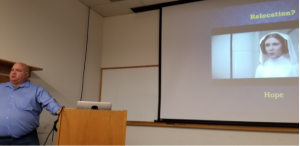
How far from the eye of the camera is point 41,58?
3420 millimetres

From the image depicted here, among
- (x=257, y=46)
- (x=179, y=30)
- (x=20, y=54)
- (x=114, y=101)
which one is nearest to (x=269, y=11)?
(x=257, y=46)

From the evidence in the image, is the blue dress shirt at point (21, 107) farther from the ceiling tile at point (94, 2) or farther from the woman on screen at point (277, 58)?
the woman on screen at point (277, 58)

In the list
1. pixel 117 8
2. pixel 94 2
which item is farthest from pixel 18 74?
pixel 117 8

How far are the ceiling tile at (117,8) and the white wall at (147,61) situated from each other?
0.38 feet

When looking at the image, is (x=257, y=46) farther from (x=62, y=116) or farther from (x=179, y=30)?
(x=62, y=116)

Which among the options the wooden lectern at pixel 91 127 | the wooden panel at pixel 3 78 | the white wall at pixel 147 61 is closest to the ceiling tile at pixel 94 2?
the white wall at pixel 147 61

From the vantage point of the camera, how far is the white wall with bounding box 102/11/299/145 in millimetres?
3309

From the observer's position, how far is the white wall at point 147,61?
3.31 metres

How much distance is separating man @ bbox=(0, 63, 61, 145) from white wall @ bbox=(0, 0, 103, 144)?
0.51m

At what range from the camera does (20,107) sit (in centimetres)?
251

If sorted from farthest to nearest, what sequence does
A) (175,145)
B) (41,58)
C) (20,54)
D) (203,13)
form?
(203,13) → (175,145) → (41,58) → (20,54)

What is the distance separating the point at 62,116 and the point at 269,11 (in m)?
3.10

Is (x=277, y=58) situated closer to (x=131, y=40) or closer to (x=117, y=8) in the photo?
(x=131, y=40)

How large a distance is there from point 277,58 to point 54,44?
317 centimetres
